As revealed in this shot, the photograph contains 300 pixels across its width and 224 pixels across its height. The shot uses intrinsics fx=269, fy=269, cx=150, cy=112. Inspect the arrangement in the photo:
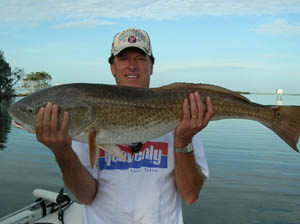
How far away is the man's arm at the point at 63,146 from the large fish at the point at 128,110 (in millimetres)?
103

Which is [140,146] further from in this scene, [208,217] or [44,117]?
[208,217]

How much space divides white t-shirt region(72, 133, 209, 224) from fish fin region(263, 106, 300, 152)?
882 mm

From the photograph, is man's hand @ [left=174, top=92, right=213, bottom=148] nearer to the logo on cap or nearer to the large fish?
the large fish

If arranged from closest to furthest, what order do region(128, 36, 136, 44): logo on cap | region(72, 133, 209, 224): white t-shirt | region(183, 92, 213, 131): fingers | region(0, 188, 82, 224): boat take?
region(72, 133, 209, 224): white t-shirt
region(183, 92, 213, 131): fingers
region(128, 36, 136, 44): logo on cap
region(0, 188, 82, 224): boat

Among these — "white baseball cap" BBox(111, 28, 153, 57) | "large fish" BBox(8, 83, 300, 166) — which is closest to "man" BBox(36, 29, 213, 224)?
"large fish" BBox(8, 83, 300, 166)

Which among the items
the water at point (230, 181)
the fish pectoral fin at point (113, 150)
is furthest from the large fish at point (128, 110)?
the water at point (230, 181)

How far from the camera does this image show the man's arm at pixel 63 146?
2.43 m

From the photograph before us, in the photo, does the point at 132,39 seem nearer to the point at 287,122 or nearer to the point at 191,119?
the point at 191,119

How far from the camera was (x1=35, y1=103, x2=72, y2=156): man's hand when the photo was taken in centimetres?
243

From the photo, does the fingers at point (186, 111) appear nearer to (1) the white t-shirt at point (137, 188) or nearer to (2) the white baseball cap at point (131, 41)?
(1) the white t-shirt at point (137, 188)

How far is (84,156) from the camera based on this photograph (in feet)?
9.06

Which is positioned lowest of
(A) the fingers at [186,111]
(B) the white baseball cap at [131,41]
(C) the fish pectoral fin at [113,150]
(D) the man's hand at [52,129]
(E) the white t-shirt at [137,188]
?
(E) the white t-shirt at [137,188]

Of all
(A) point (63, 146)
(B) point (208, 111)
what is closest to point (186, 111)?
(B) point (208, 111)

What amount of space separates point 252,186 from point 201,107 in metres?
8.03
